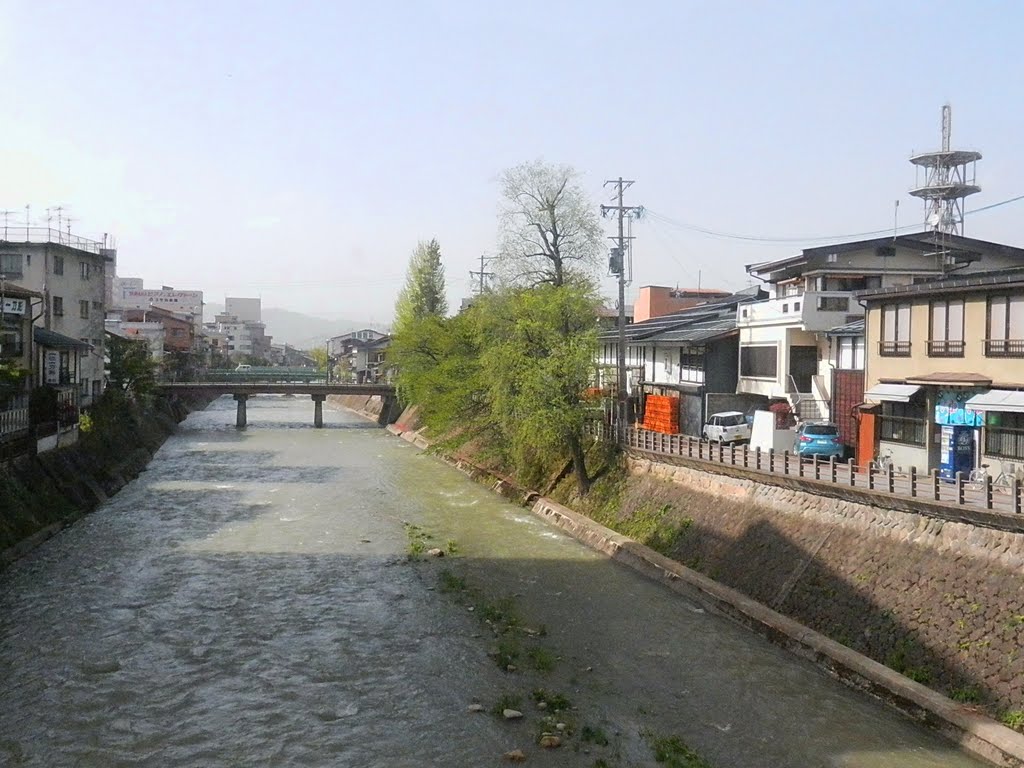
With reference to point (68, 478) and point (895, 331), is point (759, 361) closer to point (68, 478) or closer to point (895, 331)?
point (895, 331)

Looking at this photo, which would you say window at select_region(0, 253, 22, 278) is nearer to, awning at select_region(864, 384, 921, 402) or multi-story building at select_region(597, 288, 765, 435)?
multi-story building at select_region(597, 288, 765, 435)

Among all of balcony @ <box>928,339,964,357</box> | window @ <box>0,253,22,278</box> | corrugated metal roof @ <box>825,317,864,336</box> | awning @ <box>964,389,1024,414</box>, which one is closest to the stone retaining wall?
awning @ <box>964,389,1024,414</box>

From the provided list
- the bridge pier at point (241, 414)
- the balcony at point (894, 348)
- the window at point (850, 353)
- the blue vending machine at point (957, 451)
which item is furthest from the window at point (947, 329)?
the bridge pier at point (241, 414)

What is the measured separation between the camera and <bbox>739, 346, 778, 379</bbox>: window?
94.5 ft

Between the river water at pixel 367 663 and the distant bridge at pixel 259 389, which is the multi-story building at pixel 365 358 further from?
the river water at pixel 367 663

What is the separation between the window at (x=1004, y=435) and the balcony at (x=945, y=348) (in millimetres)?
1803

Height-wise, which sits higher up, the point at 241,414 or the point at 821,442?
the point at 821,442

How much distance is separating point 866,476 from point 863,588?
276 cm

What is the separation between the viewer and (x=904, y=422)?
21.0 m

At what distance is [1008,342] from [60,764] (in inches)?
768

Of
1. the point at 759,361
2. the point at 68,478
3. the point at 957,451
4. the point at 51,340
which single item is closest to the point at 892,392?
the point at 957,451

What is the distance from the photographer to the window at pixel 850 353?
2544cm

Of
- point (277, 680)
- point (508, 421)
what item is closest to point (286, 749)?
point (277, 680)

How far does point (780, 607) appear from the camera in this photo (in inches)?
691
